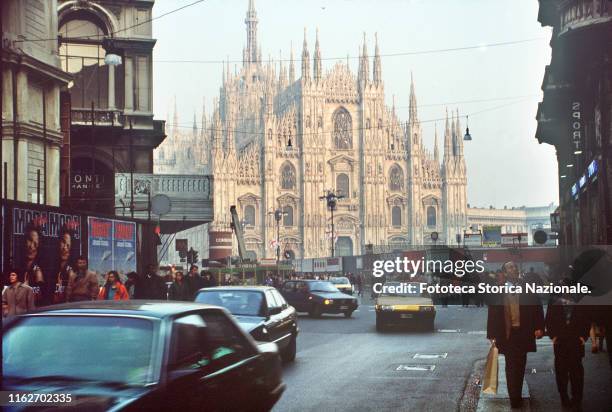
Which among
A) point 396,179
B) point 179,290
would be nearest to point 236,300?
point 179,290

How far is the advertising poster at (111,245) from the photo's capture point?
18203 mm

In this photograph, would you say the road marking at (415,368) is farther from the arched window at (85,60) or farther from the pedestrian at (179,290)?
the arched window at (85,60)

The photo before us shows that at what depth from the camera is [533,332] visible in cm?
1010

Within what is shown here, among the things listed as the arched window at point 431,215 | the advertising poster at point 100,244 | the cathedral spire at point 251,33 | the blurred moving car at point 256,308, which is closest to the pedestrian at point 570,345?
the blurred moving car at point 256,308

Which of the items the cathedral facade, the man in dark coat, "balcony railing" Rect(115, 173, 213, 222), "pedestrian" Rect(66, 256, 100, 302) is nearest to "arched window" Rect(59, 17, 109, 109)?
"balcony railing" Rect(115, 173, 213, 222)

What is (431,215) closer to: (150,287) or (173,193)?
(173,193)

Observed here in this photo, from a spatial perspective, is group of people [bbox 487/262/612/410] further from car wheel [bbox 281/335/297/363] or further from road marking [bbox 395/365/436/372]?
car wheel [bbox 281/335/297/363]

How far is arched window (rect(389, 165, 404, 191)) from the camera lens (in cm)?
9819

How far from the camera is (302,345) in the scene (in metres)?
18.7

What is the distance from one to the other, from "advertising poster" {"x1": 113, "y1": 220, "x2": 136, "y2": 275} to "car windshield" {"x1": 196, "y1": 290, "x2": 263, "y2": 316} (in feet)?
20.0

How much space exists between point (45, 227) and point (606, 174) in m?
14.7

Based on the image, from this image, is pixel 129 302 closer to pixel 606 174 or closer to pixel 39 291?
pixel 39 291

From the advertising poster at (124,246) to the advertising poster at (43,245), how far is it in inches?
89.6

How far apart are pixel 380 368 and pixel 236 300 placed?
2.57 metres
